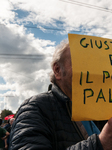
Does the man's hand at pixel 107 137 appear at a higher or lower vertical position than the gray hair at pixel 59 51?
lower

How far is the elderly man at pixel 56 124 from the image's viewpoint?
81 cm

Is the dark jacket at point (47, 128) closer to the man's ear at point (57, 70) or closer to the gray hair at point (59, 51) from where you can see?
the man's ear at point (57, 70)

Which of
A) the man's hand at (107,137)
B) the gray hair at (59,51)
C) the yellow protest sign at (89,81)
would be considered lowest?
the man's hand at (107,137)

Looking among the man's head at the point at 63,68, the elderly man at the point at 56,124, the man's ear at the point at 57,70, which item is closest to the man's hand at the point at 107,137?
the elderly man at the point at 56,124

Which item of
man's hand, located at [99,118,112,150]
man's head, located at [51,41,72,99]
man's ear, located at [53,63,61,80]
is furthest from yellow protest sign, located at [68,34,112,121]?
man's ear, located at [53,63,61,80]

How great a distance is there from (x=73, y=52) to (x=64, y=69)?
0.35 metres

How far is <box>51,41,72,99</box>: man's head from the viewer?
1.16 meters

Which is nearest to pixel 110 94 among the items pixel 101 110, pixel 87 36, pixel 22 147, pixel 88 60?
pixel 101 110

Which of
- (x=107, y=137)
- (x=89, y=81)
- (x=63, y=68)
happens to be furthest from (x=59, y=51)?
(x=107, y=137)

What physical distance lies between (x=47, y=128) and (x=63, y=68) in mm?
444

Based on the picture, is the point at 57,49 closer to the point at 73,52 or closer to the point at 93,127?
the point at 73,52

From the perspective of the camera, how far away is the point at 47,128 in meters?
0.99

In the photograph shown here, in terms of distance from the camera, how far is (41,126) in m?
0.95

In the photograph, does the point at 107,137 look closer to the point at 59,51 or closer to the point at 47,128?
the point at 47,128
